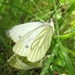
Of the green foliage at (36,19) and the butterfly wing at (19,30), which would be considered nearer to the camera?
the butterfly wing at (19,30)

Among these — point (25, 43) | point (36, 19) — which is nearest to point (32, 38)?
point (25, 43)

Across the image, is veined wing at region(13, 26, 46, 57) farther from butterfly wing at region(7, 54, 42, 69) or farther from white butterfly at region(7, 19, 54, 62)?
butterfly wing at region(7, 54, 42, 69)

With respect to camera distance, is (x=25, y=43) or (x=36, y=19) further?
(x=36, y=19)

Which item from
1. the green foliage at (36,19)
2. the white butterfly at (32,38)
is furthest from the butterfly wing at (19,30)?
the green foliage at (36,19)

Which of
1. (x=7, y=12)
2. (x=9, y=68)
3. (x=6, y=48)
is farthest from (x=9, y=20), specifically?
(x=9, y=68)

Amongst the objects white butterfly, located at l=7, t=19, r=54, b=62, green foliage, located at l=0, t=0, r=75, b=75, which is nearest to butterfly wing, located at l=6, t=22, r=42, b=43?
white butterfly, located at l=7, t=19, r=54, b=62

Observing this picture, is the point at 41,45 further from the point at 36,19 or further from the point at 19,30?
the point at 36,19

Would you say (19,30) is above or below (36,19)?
above

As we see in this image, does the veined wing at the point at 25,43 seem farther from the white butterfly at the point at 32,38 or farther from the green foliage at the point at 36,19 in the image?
the green foliage at the point at 36,19
